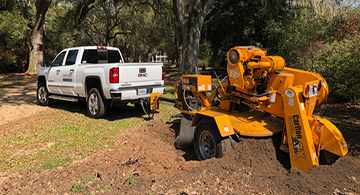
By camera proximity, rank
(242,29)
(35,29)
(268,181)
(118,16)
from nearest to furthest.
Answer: (268,181) → (242,29) → (35,29) → (118,16)

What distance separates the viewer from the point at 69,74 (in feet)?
28.6

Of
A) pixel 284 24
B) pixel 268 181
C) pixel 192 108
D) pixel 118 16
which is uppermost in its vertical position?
pixel 118 16

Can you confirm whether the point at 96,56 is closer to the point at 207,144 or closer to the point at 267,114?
the point at 207,144

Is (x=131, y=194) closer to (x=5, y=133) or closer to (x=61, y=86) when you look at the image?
(x=5, y=133)

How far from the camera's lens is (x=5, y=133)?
6.57 m

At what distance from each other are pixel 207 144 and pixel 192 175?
35.9 inches

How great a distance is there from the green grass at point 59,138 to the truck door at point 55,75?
2.99ft

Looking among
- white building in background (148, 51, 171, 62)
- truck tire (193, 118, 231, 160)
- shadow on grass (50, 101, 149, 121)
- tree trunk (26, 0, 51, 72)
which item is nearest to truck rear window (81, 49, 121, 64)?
shadow on grass (50, 101, 149, 121)

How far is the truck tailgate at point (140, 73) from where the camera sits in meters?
7.44

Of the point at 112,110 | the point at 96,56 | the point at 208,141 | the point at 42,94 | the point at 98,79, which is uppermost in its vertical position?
the point at 96,56

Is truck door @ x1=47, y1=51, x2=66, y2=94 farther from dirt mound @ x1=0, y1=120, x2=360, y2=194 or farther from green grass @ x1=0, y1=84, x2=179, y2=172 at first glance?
dirt mound @ x1=0, y1=120, x2=360, y2=194

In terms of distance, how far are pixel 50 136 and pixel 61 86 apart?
3.14 meters

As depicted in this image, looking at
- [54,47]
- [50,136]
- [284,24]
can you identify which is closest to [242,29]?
[284,24]

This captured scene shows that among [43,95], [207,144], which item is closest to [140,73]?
[207,144]
